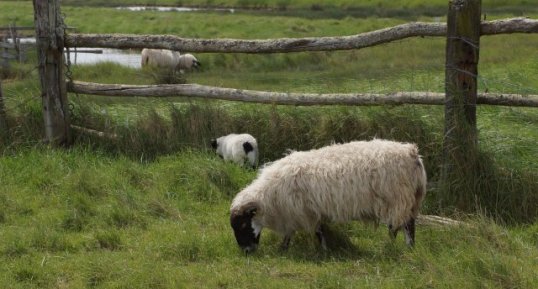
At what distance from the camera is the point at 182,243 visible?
6.64 m

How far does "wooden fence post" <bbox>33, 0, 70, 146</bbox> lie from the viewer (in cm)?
973

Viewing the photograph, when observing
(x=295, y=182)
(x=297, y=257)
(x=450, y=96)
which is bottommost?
(x=297, y=257)

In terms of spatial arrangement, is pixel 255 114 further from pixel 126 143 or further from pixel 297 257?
pixel 297 257

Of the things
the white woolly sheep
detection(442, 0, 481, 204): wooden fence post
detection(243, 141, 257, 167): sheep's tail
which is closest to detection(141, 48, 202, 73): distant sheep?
the white woolly sheep

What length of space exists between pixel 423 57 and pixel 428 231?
16448 mm

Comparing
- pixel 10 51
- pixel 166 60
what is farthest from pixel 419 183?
pixel 10 51

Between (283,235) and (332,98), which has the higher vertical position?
(332,98)

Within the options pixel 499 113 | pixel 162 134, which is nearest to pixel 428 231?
pixel 499 113

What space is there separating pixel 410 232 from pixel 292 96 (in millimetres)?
3010

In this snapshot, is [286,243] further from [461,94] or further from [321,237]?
[461,94]

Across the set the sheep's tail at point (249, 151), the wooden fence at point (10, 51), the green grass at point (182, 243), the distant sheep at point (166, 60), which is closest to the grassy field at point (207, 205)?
the green grass at point (182, 243)

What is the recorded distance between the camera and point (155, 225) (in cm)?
736

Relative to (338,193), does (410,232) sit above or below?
below

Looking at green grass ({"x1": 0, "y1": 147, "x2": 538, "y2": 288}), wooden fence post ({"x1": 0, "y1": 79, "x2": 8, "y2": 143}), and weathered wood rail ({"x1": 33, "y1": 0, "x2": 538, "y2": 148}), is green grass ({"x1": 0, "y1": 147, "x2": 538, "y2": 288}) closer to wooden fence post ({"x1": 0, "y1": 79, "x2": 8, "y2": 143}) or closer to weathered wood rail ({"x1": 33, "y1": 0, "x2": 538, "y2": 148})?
weathered wood rail ({"x1": 33, "y1": 0, "x2": 538, "y2": 148})
